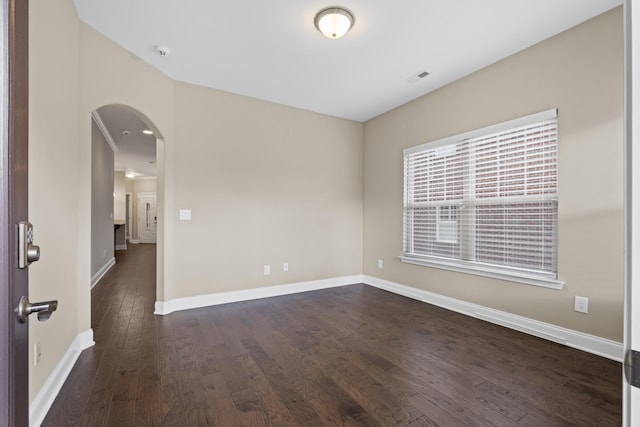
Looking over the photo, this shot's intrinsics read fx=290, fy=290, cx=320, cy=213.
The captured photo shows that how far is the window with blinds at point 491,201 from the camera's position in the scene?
2.64 metres

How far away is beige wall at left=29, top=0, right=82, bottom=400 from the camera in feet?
5.19

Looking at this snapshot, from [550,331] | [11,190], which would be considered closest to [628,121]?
[11,190]

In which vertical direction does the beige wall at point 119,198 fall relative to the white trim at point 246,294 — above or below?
above

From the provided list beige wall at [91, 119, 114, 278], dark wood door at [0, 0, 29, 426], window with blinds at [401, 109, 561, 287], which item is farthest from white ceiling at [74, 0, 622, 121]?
beige wall at [91, 119, 114, 278]

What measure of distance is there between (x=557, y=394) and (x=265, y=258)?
3138mm

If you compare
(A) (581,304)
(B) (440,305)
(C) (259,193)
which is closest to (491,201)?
(A) (581,304)

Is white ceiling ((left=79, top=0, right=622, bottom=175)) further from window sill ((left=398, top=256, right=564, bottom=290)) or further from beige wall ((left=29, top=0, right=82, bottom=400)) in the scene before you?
window sill ((left=398, top=256, right=564, bottom=290))

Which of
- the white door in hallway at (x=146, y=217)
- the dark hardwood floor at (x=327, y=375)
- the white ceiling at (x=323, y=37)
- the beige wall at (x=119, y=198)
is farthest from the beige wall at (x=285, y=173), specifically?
the white door in hallway at (x=146, y=217)

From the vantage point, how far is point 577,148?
7.97 ft

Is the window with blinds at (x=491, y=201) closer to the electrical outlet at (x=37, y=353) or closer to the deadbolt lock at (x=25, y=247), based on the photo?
the deadbolt lock at (x=25, y=247)

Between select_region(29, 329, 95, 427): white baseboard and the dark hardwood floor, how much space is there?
0.05 meters

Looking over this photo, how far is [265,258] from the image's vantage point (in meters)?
3.96

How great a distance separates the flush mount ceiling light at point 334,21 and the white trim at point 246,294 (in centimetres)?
306

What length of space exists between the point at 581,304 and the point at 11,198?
3.42 meters
